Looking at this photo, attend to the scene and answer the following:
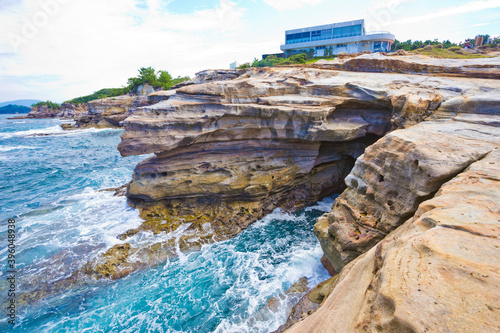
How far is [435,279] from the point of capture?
325cm

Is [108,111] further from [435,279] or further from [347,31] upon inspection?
[435,279]

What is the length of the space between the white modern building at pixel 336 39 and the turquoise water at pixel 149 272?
4209 cm

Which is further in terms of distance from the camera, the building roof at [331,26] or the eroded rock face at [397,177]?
the building roof at [331,26]

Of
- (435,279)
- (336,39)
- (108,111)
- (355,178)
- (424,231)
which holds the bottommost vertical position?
(355,178)

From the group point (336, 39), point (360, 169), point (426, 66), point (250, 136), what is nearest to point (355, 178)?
point (360, 169)

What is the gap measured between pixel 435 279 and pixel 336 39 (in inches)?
2204

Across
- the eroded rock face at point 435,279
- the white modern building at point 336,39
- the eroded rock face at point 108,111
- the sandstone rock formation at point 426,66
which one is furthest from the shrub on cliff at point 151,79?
the eroded rock face at point 435,279

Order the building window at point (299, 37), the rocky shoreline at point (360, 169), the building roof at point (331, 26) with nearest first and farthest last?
the rocky shoreline at point (360, 169) < the building roof at point (331, 26) < the building window at point (299, 37)

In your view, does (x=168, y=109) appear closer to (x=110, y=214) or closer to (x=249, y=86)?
(x=249, y=86)

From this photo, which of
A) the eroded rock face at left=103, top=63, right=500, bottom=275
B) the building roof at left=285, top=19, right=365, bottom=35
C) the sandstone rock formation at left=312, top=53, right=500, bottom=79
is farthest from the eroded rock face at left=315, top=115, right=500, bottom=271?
the building roof at left=285, top=19, right=365, bottom=35

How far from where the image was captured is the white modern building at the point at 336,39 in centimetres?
4519

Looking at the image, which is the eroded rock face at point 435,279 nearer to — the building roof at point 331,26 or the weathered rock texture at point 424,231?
the weathered rock texture at point 424,231

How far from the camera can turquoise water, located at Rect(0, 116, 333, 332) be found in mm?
8250

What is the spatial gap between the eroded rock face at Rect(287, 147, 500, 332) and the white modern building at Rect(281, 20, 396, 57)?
4510 cm
